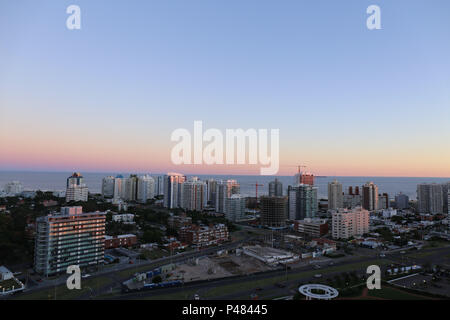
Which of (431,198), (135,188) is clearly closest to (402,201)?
(431,198)

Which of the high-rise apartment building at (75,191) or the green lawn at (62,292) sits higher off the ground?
the high-rise apartment building at (75,191)

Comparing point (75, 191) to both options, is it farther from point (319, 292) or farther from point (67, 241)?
point (319, 292)

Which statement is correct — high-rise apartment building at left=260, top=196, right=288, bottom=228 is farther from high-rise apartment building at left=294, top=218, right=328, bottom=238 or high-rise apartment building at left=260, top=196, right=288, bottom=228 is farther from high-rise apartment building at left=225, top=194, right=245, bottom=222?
high-rise apartment building at left=225, top=194, right=245, bottom=222

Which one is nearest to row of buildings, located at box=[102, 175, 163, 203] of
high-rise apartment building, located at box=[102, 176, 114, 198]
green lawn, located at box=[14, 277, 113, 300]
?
high-rise apartment building, located at box=[102, 176, 114, 198]

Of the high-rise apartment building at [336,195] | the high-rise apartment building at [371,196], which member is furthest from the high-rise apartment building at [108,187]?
the high-rise apartment building at [371,196]

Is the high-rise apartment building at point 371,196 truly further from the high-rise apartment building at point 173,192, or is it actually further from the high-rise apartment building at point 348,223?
the high-rise apartment building at point 173,192
